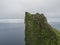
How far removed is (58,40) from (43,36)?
2895 mm

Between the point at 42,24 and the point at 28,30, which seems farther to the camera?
the point at 28,30

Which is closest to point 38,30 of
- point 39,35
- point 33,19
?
point 39,35

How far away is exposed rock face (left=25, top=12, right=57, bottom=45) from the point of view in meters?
31.8

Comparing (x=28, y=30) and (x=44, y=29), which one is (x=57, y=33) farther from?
(x=28, y=30)

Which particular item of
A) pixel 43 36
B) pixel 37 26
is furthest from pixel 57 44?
pixel 37 26

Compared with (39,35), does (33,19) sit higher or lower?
higher

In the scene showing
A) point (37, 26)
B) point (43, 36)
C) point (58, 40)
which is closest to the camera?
point (58, 40)

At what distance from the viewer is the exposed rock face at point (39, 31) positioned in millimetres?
31797

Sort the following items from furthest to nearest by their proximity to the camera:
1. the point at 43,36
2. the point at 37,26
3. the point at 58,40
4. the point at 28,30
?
the point at 28,30
the point at 37,26
the point at 43,36
the point at 58,40

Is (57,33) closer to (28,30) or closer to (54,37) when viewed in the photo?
(54,37)

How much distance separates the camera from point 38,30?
34.4m

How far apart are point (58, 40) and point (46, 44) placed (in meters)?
2.08

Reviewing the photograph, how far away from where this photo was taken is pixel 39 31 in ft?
112

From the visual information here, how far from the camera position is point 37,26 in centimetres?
3512
